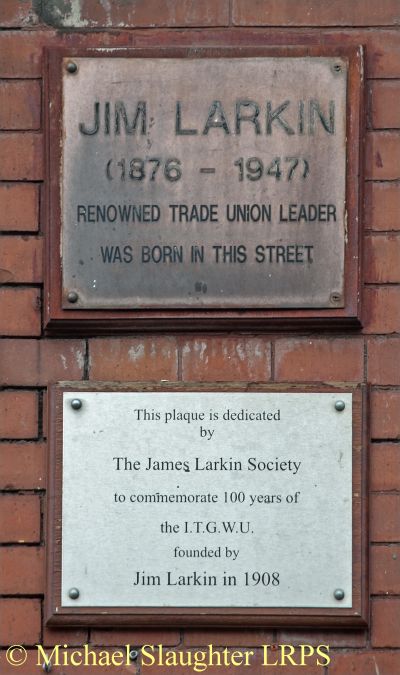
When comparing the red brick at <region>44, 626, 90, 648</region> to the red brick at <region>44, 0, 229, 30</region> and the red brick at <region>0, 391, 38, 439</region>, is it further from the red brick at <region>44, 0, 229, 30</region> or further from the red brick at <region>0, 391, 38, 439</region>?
the red brick at <region>44, 0, 229, 30</region>

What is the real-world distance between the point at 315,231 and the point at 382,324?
24 cm

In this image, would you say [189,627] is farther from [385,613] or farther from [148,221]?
[148,221]

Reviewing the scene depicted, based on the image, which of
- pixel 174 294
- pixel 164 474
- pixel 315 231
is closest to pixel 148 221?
pixel 174 294

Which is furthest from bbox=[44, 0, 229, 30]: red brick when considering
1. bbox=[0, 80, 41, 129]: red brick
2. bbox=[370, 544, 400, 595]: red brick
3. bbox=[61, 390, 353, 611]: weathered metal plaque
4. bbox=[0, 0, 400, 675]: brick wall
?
bbox=[370, 544, 400, 595]: red brick

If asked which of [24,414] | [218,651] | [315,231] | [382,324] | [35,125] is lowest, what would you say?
[218,651]

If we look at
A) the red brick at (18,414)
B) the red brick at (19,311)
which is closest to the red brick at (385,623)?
the red brick at (18,414)

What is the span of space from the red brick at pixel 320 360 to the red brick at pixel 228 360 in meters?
0.03

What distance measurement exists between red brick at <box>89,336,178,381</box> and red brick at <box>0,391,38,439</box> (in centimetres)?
14

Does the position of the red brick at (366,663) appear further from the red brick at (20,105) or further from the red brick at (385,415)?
the red brick at (20,105)

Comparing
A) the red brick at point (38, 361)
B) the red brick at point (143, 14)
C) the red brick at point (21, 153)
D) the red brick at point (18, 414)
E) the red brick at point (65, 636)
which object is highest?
the red brick at point (143, 14)

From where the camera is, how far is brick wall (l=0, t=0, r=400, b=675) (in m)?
2.62

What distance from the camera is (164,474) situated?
2613 mm

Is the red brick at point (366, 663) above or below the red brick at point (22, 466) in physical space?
below

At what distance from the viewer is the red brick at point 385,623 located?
2.61 metres
